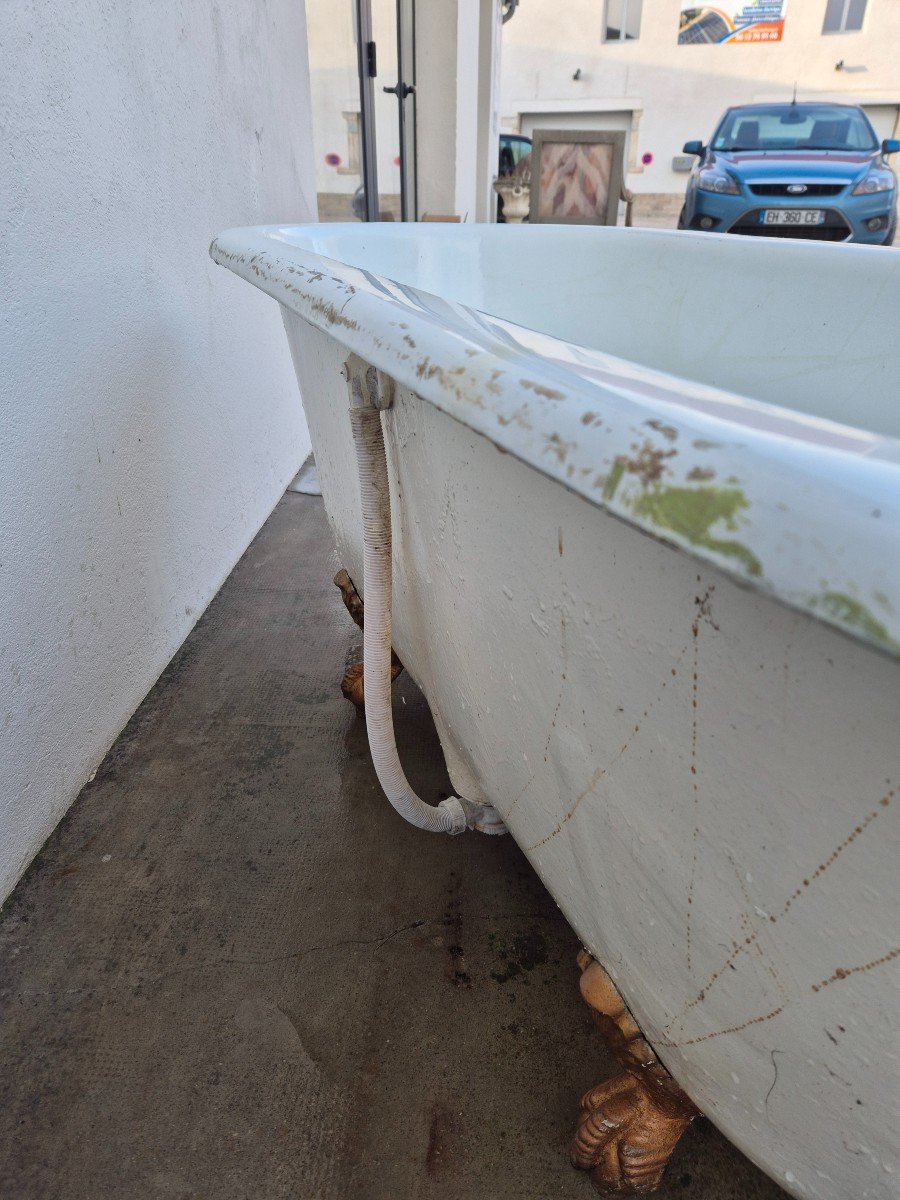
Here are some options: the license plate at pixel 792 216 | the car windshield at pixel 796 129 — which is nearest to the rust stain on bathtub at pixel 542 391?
the license plate at pixel 792 216

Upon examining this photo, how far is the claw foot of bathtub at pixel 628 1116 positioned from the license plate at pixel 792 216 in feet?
18.7

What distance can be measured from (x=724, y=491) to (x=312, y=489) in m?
2.32

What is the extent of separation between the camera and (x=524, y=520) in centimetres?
53

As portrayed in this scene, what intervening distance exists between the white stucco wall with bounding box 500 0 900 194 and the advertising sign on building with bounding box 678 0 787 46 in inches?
4.9

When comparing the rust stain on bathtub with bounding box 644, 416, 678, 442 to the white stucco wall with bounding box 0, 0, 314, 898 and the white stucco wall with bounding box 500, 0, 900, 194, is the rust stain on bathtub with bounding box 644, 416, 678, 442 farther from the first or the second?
the white stucco wall with bounding box 500, 0, 900, 194

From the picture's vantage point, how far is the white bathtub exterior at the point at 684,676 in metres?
0.26

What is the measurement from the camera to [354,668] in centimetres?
137

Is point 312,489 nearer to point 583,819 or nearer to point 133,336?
point 133,336

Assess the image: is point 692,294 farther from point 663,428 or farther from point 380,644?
point 663,428

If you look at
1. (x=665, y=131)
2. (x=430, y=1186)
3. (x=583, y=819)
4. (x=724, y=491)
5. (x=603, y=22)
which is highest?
(x=603, y=22)

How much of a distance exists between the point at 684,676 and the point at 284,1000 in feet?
2.46

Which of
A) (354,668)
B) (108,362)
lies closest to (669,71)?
(108,362)

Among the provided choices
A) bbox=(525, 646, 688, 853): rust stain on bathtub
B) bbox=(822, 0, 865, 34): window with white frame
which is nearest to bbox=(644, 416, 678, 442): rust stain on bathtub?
bbox=(525, 646, 688, 853): rust stain on bathtub

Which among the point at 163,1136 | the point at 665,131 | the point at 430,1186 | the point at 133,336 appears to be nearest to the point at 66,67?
the point at 133,336
